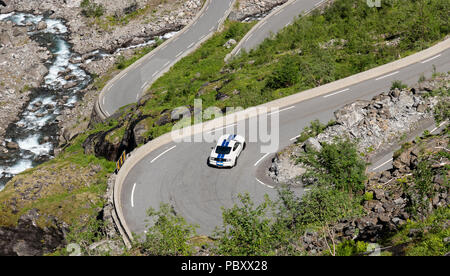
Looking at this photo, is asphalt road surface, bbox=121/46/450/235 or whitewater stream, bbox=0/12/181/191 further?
whitewater stream, bbox=0/12/181/191

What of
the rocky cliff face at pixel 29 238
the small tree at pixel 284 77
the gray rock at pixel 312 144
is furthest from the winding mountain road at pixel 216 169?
the rocky cliff face at pixel 29 238

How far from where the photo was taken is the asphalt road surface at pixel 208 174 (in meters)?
29.6

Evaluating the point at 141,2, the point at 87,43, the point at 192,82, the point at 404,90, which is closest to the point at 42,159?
the point at 192,82

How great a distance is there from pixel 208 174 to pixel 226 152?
6.42 ft

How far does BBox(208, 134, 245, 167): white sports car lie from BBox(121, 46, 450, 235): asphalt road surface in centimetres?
55

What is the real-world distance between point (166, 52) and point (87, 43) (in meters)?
14.5

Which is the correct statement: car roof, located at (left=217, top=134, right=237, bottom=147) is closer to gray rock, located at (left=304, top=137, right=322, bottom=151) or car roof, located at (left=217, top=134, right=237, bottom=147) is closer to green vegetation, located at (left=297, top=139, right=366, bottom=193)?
gray rock, located at (left=304, top=137, right=322, bottom=151)

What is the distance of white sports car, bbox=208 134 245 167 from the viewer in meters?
32.2

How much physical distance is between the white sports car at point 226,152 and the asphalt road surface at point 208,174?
0.55 m

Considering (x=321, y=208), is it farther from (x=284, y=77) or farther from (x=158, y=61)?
(x=158, y=61)

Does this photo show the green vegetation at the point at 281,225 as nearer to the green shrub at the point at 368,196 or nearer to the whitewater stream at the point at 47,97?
the green shrub at the point at 368,196

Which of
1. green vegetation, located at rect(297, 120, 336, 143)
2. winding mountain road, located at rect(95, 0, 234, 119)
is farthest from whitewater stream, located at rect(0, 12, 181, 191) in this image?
green vegetation, located at rect(297, 120, 336, 143)

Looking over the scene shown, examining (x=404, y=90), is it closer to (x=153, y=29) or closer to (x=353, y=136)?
(x=353, y=136)

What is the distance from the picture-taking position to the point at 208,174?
107 ft
